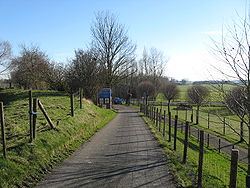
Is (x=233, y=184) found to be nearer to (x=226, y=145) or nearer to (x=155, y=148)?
(x=155, y=148)

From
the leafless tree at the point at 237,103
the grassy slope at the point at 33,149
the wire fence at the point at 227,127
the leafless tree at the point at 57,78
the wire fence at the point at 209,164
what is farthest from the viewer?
the leafless tree at the point at 57,78

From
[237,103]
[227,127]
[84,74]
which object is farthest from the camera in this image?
[84,74]

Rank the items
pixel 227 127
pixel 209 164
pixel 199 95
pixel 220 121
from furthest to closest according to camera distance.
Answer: pixel 220 121, pixel 227 127, pixel 209 164, pixel 199 95

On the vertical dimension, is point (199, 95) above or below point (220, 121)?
above

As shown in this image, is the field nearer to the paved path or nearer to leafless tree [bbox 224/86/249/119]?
leafless tree [bbox 224/86/249/119]

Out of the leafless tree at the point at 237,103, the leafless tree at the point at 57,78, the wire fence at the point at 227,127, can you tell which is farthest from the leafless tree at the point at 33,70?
the leafless tree at the point at 237,103

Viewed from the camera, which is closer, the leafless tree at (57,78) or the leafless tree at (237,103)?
the leafless tree at (237,103)

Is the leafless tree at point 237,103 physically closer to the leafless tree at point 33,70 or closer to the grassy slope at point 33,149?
the grassy slope at point 33,149

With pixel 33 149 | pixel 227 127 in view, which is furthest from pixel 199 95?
pixel 227 127

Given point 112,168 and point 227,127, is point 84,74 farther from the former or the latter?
point 112,168

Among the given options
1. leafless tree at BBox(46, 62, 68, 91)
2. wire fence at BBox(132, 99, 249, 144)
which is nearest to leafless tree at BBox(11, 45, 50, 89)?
leafless tree at BBox(46, 62, 68, 91)

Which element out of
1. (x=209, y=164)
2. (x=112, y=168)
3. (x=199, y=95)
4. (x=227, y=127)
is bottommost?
(x=209, y=164)

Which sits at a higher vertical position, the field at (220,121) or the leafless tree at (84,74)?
the leafless tree at (84,74)

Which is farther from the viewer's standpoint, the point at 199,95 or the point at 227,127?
the point at 227,127
